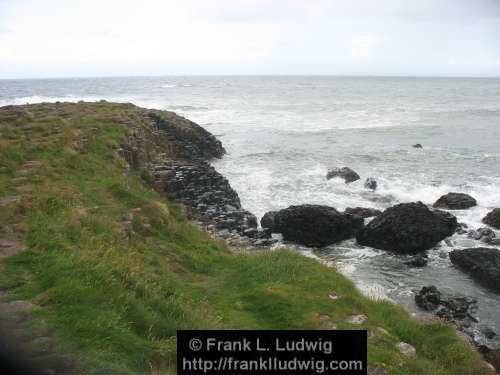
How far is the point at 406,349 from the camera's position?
347 inches

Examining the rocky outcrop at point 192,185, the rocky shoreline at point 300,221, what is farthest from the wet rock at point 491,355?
the rocky outcrop at point 192,185

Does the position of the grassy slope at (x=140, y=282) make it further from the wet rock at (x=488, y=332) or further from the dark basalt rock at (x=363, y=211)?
the dark basalt rock at (x=363, y=211)

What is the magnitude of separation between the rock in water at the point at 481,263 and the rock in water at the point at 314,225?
4.88m

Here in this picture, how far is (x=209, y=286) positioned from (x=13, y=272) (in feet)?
15.9

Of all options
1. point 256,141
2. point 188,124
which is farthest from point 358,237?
point 256,141

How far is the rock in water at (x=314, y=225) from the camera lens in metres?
20.3

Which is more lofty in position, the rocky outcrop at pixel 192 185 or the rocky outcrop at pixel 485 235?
the rocky outcrop at pixel 192 185

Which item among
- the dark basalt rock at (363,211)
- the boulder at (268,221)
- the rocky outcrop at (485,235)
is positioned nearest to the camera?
the rocky outcrop at (485,235)

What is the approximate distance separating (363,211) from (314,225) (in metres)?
4.92

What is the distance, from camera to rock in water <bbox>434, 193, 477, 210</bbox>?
84.7 feet

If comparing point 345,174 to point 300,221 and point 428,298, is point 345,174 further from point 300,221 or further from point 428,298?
point 428,298

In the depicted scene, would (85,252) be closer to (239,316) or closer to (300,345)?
(239,316)

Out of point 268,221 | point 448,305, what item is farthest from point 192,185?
point 448,305

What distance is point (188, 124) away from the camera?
39.6 meters
